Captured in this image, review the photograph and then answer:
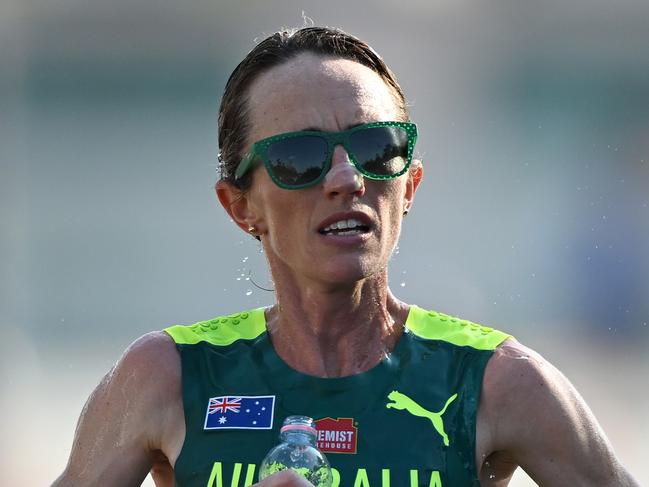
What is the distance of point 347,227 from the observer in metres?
3.35

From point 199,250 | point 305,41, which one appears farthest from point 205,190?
point 305,41

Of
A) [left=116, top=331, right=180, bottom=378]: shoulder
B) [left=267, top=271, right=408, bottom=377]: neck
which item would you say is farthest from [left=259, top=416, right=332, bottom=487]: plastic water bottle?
[left=116, top=331, right=180, bottom=378]: shoulder

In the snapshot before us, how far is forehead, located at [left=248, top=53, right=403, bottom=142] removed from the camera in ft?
11.3

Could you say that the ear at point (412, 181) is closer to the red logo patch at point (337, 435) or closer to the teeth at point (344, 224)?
the teeth at point (344, 224)

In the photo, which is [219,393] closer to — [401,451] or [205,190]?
[401,451]

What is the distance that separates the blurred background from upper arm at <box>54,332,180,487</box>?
507 centimetres

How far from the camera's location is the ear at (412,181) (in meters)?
3.68

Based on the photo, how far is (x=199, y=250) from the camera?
10.7 meters

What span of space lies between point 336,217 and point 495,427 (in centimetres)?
68

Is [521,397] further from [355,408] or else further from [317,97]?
[317,97]

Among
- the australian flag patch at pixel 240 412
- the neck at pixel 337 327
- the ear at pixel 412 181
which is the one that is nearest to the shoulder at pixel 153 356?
the australian flag patch at pixel 240 412

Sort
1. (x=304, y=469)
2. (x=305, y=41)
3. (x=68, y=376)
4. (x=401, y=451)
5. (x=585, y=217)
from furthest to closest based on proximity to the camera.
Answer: (x=585, y=217)
(x=68, y=376)
(x=305, y=41)
(x=401, y=451)
(x=304, y=469)

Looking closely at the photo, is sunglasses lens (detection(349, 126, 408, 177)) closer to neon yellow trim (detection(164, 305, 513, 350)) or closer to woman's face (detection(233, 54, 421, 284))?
woman's face (detection(233, 54, 421, 284))

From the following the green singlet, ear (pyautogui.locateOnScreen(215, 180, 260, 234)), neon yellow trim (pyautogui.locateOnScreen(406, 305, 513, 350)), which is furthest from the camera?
ear (pyautogui.locateOnScreen(215, 180, 260, 234))
